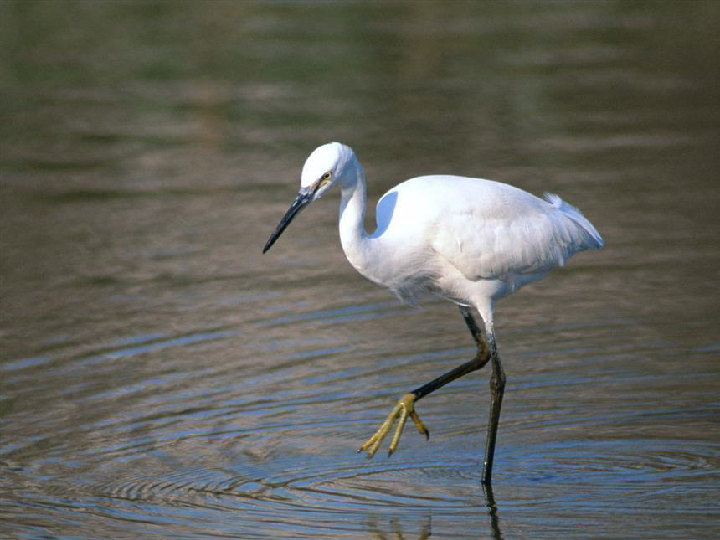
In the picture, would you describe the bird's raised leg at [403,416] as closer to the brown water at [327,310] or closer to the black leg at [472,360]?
the black leg at [472,360]

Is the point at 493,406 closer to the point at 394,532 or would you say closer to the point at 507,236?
the point at 507,236

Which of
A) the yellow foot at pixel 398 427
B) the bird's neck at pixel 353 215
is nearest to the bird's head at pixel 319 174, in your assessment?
the bird's neck at pixel 353 215

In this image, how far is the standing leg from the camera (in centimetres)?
725

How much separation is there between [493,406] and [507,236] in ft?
3.00

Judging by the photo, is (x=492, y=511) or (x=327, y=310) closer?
(x=492, y=511)

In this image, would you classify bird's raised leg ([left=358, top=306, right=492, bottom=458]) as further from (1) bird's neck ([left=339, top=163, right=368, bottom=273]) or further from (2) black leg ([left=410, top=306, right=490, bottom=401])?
(1) bird's neck ([left=339, top=163, right=368, bottom=273])

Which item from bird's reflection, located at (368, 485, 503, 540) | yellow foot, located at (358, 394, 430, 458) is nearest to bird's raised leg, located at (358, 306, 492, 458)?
yellow foot, located at (358, 394, 430, 458)

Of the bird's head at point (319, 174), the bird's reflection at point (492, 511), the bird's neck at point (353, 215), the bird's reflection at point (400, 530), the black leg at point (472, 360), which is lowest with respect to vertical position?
the bird's reflection at point (492, 511)

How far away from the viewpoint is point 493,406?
769 cm

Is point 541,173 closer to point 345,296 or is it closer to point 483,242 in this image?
point 345,296

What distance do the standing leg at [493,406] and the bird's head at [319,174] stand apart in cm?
141

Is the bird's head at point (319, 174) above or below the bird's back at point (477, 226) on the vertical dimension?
above

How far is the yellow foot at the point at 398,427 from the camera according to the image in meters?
7.45

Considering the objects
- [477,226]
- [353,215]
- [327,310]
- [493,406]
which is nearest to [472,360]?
[493,406]
